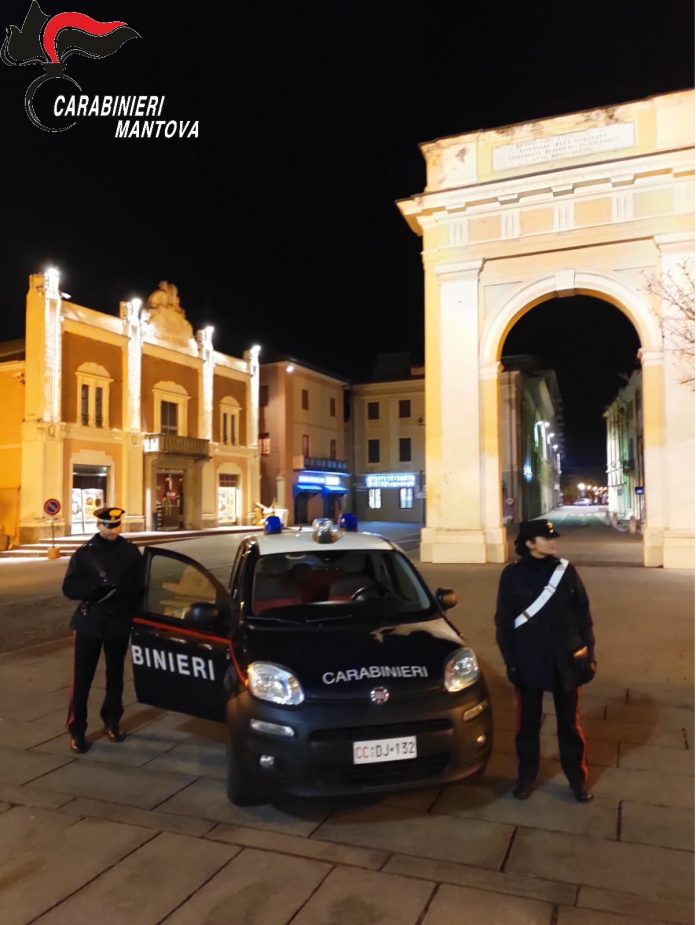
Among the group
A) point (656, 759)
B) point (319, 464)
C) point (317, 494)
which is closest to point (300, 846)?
point (656, 759)

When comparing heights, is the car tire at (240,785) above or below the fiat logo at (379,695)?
below

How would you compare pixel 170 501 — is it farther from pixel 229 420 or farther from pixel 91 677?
pixel 91 677

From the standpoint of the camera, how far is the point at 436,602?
505 cm

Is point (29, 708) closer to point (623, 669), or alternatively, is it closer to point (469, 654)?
point (469, 654)

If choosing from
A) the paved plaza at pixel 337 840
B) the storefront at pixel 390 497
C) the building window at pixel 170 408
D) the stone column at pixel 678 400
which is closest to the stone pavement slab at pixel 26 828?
the paved plaza at pixel 337 840

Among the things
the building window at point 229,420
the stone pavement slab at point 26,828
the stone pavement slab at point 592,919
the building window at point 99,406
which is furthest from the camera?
the building window at point 229,420

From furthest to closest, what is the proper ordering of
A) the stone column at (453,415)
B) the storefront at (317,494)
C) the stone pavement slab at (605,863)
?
the storefront at (317,494) < the stone column at (453,415) < the stone pavement slab at (605,863)

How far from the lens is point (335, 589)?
208 inches

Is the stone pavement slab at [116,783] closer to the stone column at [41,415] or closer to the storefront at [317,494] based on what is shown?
the stone column at [41,415]

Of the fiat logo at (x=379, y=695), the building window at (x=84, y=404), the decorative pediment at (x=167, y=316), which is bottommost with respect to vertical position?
the fiat logo at (x=379, y=695)

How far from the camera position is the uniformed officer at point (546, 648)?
13.6ft

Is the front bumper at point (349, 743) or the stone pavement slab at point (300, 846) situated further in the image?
the front bumper at point (349, 743)

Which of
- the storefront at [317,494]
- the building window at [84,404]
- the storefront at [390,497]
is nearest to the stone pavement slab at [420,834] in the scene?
the building window at [84,404]

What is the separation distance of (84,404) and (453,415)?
18.8 m
